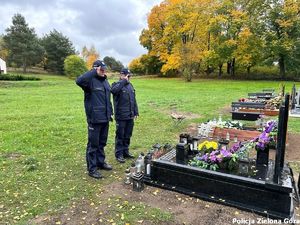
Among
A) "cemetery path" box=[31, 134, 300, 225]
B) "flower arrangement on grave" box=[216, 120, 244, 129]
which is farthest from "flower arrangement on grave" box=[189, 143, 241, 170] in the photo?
"flower arrangement on grave" box=[216, 120, 244, 129]

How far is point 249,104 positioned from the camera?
35.3 feet

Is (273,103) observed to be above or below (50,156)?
above

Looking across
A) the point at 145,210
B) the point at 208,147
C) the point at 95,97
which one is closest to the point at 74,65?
the point at 95,97

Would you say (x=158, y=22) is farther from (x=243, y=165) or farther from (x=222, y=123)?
(x=243, y=165)

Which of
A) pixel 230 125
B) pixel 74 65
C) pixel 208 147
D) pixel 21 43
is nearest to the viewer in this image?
pixel 208 147

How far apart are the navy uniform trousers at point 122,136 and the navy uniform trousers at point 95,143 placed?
56cm

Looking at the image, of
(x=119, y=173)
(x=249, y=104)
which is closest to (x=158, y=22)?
(x=249, y=104)

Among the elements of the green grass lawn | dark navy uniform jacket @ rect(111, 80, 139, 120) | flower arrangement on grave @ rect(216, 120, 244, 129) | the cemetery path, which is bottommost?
the cemetery path

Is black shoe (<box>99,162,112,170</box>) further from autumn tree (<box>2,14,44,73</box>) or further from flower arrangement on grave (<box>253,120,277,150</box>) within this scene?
autumn tree (<box>2,14,44,73</box>)

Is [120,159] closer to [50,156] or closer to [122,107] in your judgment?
[122,107]

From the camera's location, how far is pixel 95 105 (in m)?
4.73

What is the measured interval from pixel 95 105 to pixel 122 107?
878mm

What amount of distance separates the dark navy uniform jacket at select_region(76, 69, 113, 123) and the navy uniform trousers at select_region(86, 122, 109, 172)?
0.15 meters

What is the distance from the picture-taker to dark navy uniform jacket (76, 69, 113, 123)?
184 inches
